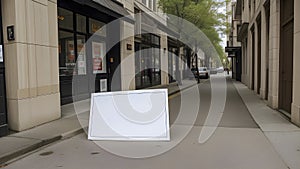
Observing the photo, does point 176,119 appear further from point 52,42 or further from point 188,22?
point 188,22

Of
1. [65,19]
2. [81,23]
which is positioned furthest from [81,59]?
[65,19]

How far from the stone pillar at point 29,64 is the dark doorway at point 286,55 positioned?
6987mm

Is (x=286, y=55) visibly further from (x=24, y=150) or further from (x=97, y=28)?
(x=97, y=28)

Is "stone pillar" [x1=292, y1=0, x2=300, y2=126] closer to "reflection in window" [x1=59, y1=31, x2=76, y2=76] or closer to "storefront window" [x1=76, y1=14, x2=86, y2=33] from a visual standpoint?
"reflection in window" [x1=59, y1=31, x2=76, y2=76]

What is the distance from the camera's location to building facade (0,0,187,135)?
23.0 ft

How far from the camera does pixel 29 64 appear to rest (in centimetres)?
729

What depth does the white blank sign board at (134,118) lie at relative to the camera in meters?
6.39

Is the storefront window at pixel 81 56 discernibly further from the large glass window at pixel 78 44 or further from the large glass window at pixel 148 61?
the large glass window at pixel 148 61

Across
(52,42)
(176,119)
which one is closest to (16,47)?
(52,42)

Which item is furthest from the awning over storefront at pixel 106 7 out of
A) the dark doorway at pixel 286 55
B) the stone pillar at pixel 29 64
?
the dark doorway at pixel 286 55

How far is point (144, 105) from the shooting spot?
651 cm

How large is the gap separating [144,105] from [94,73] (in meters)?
7.51

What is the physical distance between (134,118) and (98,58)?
797 cm

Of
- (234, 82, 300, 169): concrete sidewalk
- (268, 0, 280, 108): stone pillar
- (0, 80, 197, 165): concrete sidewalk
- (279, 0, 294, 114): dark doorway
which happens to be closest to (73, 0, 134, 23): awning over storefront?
(0, 80, 197, 165): concrete sidewalk
